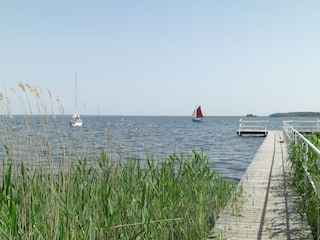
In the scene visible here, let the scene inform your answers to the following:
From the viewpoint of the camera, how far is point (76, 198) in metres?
2.83

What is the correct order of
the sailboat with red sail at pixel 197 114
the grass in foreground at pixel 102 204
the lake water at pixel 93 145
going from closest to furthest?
the grass in foreground at pixel 102 204, the lake water at pixel 93 145, the sailboat with red sail at pixel 197 114

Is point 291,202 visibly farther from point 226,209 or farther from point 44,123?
point 44,123

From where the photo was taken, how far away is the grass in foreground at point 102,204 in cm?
236

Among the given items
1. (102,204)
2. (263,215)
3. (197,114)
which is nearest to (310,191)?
(263,215)

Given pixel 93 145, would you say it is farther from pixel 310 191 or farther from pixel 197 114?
pixel 197 114

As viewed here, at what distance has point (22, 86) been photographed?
2.55 metres

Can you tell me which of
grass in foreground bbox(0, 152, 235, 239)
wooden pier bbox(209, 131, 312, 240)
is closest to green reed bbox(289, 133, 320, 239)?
wooden pier bbox(209, 131, 312, 240)

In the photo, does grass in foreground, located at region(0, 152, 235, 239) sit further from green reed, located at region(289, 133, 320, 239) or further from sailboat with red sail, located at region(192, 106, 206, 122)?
sailboat with red sail, located at region(192, 106, 206, 122)

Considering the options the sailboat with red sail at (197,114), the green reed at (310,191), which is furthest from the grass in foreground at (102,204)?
the sailboat with red sail at (197,114)

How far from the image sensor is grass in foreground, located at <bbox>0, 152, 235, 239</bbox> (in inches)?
93.0

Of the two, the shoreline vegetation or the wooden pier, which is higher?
the shoreline vegetation

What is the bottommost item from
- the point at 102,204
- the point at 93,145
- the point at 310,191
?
the point at 310,191

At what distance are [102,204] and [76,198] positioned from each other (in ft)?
0.79

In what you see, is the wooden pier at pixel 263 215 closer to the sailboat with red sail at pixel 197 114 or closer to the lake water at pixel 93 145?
the lake water at pixel 93 145
